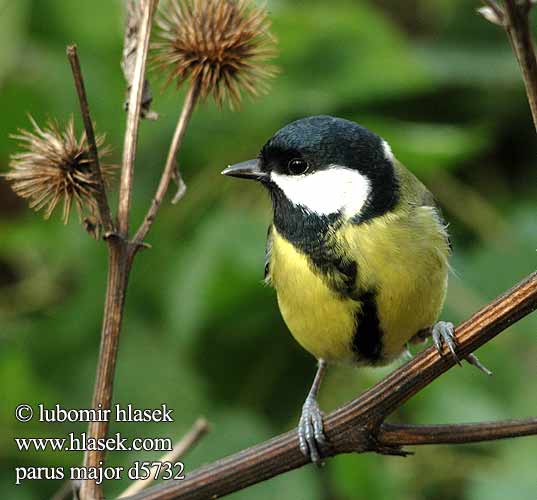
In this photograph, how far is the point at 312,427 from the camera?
1056 millimetres

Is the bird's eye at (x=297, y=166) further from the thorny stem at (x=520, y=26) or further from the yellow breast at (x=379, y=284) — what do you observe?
the thorny stem at (x=520, y=26)

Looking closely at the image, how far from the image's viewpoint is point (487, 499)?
124cm

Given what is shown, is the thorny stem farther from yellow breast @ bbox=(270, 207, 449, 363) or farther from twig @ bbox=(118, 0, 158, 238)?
yellow breast @ bbox=(270, 207, 449, 363)

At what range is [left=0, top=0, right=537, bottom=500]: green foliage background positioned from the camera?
1.38m

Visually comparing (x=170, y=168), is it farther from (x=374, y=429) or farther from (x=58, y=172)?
(x=374, y=429)

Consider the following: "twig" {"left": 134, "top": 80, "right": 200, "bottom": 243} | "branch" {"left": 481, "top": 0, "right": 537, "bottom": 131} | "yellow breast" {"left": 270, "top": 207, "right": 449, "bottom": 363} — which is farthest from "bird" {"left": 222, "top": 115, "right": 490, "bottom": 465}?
"branch" {"left": 481, "top": 0, "right": 537, "bottom": 131}

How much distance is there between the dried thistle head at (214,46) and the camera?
878mm

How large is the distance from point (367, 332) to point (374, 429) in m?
0.33

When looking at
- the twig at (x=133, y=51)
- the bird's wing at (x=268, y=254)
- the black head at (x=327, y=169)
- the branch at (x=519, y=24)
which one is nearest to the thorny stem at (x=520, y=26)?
the branch at (x=519, y=24)

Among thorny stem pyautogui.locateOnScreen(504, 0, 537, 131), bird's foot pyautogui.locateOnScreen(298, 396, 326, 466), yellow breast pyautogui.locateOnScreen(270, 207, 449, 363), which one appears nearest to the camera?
thorny stem pyautogui.locateOnScreen(504, 0, 537, 131)

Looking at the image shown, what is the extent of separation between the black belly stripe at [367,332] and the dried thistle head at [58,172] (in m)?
0.41

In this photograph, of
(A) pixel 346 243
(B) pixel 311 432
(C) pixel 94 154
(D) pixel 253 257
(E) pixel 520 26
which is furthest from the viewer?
(D) pixel 253 257

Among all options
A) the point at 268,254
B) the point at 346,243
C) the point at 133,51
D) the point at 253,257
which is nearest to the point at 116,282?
the point at 133,51

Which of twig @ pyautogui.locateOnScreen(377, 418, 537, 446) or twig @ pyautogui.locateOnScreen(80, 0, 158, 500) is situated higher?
twig @ pyautogui.locateOnScreen(80, 0, 158, 500)
